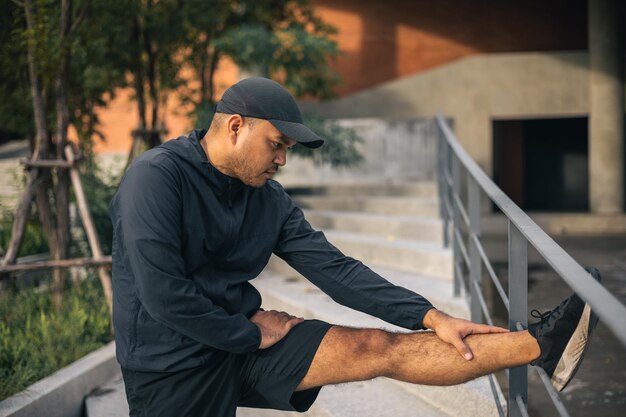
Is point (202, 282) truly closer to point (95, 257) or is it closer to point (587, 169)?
point (95, 257)

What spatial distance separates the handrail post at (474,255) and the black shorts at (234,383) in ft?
5.65

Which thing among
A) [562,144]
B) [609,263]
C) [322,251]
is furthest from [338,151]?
[562,144]

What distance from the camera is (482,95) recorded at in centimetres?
1472

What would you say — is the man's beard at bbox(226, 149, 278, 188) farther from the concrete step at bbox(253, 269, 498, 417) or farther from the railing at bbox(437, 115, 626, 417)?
the concrete step at bbox(253, 269, 498, 417)

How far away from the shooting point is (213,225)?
247cm

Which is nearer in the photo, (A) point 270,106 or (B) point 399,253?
(A) point 270,106

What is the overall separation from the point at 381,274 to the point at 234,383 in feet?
12.0

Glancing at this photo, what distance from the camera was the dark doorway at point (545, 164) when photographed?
16.7 metres

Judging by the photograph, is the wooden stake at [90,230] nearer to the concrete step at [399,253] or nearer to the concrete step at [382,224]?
the concrete step at [399,253]

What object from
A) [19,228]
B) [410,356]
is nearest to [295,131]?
[410,356]

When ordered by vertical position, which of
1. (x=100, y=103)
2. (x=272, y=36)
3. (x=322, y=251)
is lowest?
(x=322, y=251)

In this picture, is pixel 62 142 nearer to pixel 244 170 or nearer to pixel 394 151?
pixel 244 170

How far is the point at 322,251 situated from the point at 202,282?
484mm

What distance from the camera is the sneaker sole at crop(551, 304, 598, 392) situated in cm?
213
